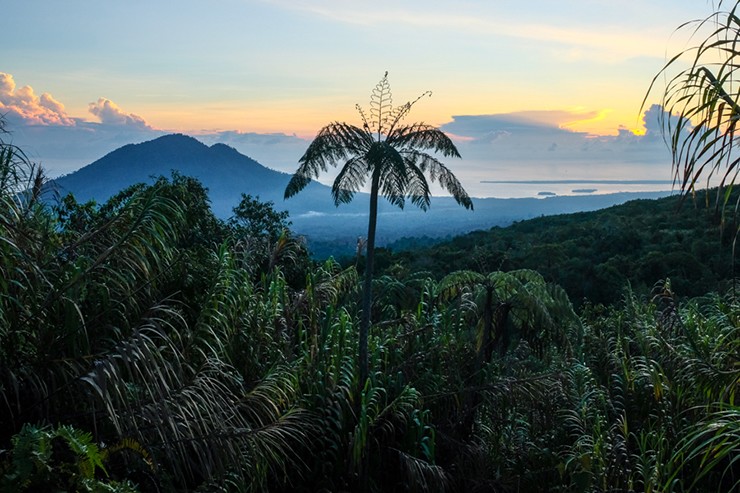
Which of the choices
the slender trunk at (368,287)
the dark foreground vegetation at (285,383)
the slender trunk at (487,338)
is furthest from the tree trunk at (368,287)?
the slender trunk at (487,338)

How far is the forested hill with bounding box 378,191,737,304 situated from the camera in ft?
76.8

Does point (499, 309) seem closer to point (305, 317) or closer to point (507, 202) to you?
point (305, 317)

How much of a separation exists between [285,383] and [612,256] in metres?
23.5

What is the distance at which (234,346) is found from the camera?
6.60 m

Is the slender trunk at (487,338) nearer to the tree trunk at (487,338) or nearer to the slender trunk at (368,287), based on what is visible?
the tree trunk at (487,338)

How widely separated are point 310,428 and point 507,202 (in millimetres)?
162881

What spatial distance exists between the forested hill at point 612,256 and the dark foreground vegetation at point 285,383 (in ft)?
37.3

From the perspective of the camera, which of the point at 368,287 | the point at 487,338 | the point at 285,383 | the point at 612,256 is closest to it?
the point at 285,383

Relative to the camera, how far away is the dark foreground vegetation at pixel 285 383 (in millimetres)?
4379

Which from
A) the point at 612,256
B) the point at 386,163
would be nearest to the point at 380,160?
the point at 386,163

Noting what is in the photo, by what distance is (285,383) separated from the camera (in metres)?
6.12

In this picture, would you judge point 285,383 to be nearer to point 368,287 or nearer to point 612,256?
point 368,287

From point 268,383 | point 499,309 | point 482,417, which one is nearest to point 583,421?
point 482,417

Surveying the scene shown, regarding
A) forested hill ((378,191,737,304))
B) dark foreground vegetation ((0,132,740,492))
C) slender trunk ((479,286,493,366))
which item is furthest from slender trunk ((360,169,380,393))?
forested hill ((378,191,737,304))
